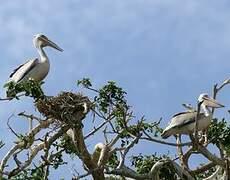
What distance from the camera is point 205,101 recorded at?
1972 centimetres

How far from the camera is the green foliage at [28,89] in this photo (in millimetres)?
15852

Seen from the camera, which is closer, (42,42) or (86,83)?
(86,83)

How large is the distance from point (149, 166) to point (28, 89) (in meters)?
3.20

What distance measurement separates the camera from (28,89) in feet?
52.0

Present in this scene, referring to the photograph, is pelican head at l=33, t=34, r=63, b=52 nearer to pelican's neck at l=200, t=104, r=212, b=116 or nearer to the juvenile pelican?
the juvenile pelican

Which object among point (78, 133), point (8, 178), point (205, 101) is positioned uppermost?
point (205, 101)

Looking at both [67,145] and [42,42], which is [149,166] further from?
[42,42]

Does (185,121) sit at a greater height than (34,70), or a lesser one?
lesser

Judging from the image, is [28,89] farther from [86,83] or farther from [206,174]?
[206,174]

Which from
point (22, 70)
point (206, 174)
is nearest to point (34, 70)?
point (22, 70)

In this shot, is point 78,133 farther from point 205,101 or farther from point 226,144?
point 205,101

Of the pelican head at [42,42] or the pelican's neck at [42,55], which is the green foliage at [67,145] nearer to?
the pelican's neck at [42,55]

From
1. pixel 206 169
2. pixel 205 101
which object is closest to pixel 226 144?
pixel 206 169

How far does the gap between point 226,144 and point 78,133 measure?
342 centimetres
